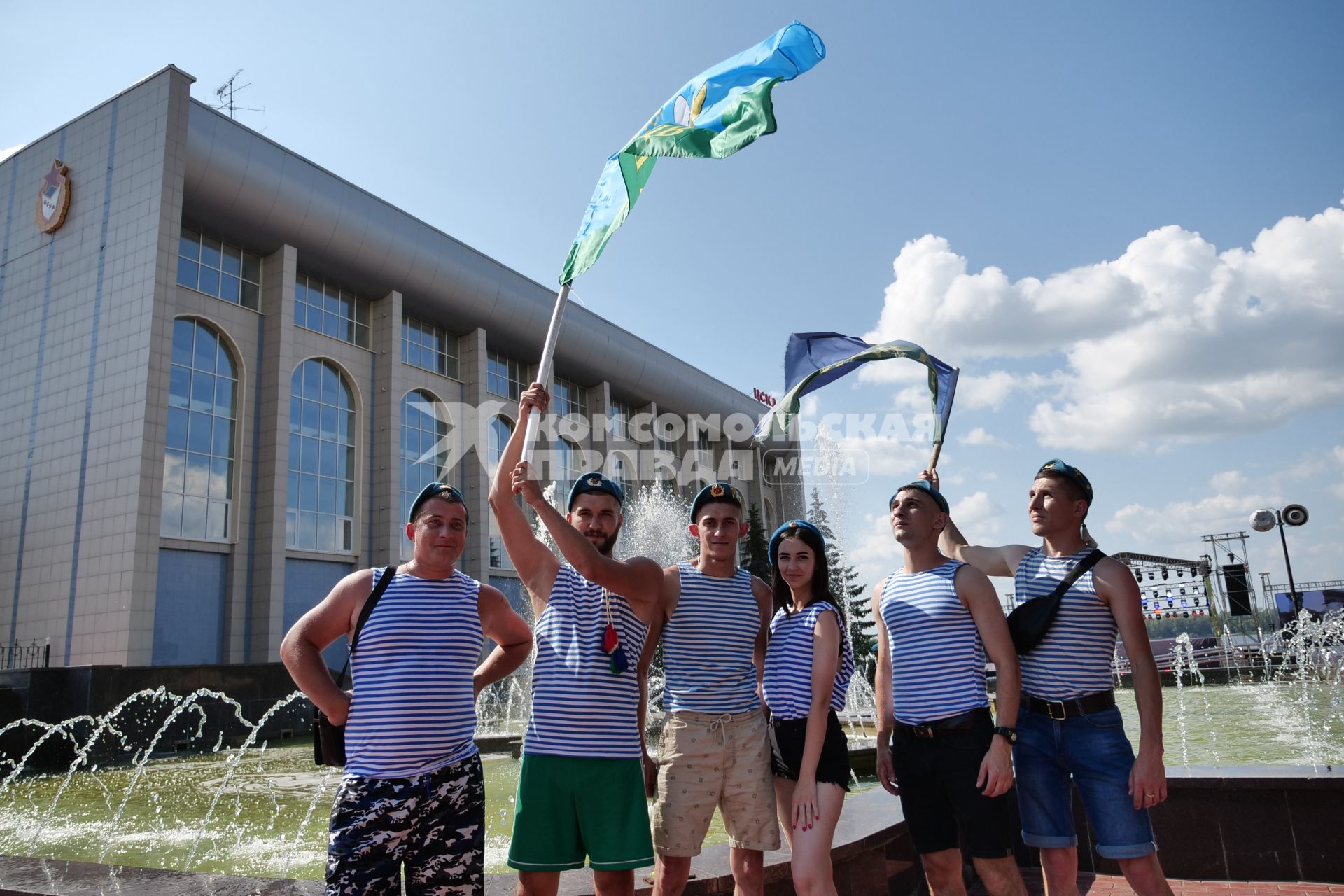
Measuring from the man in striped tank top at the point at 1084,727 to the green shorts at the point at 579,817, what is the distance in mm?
1430

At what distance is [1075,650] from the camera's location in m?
3.23

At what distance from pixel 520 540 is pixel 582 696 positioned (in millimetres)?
579

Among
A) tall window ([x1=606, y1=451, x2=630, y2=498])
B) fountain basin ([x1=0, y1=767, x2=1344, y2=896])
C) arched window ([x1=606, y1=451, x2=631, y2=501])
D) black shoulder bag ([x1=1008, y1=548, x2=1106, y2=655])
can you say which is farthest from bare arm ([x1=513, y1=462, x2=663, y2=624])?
arched window ([x1=606, y1=451, x2=631, y2=501])

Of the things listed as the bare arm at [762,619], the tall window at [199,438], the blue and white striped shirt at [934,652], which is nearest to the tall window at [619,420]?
the tall window at [199,438]

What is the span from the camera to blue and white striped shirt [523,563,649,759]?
9.73 ft

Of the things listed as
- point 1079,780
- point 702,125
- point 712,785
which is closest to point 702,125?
point 702,125

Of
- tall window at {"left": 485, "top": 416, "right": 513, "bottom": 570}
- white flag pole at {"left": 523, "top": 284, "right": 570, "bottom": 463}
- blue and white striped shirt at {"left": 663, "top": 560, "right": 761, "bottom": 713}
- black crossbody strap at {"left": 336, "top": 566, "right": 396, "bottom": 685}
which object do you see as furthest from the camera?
tall window at {"left": 485, "top": 416, "right": 513, "bottom": 570}

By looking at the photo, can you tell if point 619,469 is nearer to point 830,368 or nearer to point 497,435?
point 497,435

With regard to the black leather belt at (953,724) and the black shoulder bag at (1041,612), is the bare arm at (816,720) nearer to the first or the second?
the black leather belt at (953,724)

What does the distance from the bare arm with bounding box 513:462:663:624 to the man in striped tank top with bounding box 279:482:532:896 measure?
29 cm

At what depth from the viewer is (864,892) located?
382cm

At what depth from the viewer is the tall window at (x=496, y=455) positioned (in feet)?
98.8

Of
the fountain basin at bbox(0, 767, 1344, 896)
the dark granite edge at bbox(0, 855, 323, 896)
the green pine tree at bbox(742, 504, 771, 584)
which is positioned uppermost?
the green pine tree at bbox(742, 504, 771, 584)

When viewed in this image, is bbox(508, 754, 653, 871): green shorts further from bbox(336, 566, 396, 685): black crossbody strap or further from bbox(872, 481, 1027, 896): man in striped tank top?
bbox(872, 481, 1027, 896): man in striped tank top
